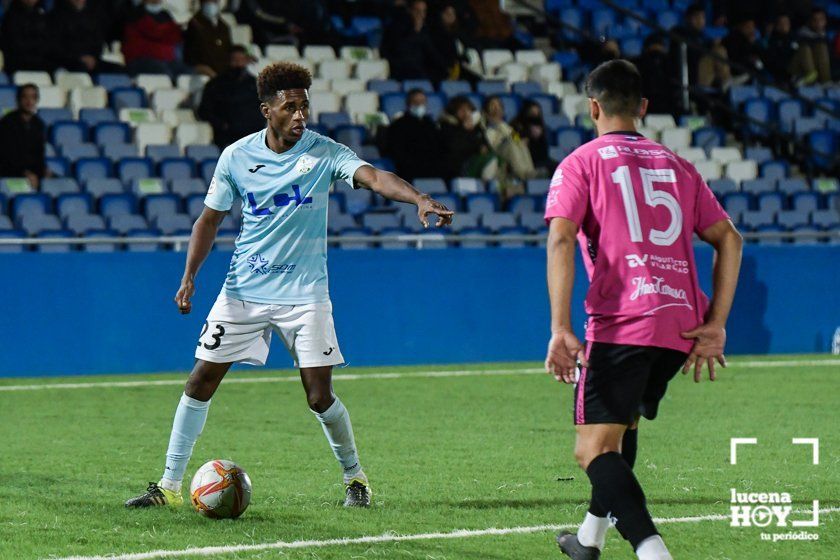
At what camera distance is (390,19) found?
2022 cm

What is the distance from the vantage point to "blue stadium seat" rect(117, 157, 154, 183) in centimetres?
1603

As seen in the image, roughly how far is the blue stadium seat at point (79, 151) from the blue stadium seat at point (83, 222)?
136 centimetres

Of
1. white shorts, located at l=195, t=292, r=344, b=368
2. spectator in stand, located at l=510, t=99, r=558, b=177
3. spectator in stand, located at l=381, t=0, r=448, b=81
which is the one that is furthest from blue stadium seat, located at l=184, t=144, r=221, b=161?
white shorts, located at l=195, t=292, r=344, b=368

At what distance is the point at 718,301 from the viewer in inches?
202

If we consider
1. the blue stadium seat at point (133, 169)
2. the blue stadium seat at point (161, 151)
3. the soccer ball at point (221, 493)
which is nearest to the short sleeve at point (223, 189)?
the soccer ball at point (221, 493)

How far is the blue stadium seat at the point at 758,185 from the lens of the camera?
778 inches

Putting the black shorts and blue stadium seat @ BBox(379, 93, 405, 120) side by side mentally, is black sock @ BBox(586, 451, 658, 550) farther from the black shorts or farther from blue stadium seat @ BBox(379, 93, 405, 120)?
blue stadium seat @ BBox(379, 93, 405, 120)

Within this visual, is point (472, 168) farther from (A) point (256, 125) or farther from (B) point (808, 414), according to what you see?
(B) point (808, 414)

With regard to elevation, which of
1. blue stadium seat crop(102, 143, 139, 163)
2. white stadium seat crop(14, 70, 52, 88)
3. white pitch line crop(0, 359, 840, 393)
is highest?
white stadium seat crop(14, 70, 52, 88)

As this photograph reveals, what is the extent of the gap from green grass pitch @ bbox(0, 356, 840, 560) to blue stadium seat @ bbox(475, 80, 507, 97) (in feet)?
22.2

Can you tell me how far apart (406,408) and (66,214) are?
5.18 metres

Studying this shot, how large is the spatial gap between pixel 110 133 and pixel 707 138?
8.76 meters

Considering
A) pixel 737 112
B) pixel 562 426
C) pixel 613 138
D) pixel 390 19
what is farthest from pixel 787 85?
pixel 613 138

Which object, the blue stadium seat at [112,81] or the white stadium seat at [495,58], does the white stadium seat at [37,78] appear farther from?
the white stadium seat at [495,58]
